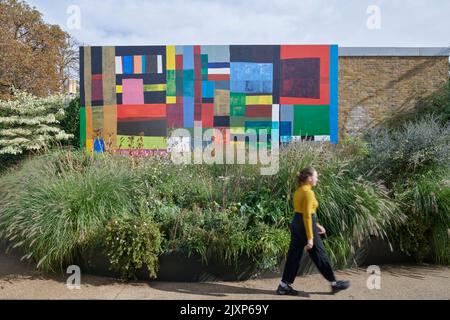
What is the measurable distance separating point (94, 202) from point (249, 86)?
7.71 metres

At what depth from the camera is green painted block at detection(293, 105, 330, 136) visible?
12078mm

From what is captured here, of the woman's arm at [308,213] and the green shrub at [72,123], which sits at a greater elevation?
the green shrub at [72,123]

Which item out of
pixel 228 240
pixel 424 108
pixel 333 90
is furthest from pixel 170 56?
pixel 228 240

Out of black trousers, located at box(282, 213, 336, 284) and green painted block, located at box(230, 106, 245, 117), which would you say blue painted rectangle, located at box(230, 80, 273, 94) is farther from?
black trousers, located at box(282, 213, 336, 284)

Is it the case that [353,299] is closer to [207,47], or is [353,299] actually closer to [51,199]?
[51,199]

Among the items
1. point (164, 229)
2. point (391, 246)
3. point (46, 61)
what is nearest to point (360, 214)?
point (391, 246)

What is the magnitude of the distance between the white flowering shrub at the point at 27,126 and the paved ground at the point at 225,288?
20.2ft

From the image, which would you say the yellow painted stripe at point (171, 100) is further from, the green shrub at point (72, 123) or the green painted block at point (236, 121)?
the green shrub at point (72, 123)

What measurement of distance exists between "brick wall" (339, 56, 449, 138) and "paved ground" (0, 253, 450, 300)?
8.20 metres

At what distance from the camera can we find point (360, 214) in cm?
536

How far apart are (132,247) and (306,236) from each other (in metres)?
2.08

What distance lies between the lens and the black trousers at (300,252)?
4480 millimetres

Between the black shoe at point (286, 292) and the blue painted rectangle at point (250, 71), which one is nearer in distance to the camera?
the black shoe at point (286, 292)

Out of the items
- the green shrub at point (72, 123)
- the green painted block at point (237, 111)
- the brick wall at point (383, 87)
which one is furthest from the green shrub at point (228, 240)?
the brick wall at point (383, 87)
